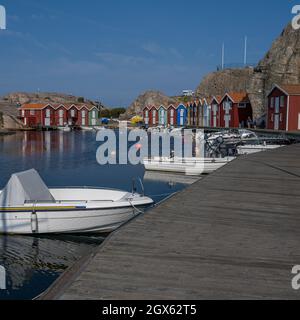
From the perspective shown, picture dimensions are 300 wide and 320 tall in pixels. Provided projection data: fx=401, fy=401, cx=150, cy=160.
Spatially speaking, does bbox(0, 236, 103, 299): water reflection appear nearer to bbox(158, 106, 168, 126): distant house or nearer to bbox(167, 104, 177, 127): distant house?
bbox(167, 104, 177, 127): distant house

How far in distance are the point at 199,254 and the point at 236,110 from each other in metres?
67.5

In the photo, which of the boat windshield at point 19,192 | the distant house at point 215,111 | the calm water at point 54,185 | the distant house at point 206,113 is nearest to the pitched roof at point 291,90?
the distant house at point 215,111

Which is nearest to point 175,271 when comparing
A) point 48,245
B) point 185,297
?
point 185,297

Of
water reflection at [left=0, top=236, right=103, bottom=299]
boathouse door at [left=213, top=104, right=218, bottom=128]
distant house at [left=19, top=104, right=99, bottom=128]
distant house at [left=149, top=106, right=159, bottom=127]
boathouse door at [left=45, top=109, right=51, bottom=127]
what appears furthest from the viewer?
boathouse door at [left=45, top=109, right=51, bottom=127]

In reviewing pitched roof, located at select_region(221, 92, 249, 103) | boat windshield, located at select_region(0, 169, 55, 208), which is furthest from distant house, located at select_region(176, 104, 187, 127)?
boat windshield, located at select_region(0, 169, 55, 208)

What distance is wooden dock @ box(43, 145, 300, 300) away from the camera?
473 cm

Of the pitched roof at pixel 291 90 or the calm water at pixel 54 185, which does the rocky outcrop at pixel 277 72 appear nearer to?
the pitched roof at pixel 291 90

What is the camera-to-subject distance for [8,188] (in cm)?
1457

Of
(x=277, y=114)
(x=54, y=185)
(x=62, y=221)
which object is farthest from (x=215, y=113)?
(x=62, y=221)

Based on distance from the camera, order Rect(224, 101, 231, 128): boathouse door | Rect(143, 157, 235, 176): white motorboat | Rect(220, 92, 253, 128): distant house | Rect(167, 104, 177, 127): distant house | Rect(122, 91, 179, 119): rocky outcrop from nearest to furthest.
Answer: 1. Rect(143, 157, 235, 176): white motorboat
2. Rect(220, 92, 253, 128): distant house
3. Rect(224, 101, 231, 128): boathouse door
4. Rect(167, 104, 177, 127): distant house
5. Rect(122, 91, 179, 119): rocky outcrop

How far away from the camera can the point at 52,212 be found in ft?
47.0

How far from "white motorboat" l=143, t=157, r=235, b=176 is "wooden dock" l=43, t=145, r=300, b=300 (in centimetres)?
2007

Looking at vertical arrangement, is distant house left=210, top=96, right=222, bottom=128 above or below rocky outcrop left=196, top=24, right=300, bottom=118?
below

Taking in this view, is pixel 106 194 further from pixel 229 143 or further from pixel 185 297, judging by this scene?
pixel 229 143
